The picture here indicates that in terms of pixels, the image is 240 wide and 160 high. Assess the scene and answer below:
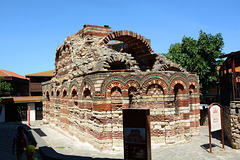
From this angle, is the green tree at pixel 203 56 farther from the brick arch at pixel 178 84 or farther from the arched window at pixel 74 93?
the arched window at pixel 74 93

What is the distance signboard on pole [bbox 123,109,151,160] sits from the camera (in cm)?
543

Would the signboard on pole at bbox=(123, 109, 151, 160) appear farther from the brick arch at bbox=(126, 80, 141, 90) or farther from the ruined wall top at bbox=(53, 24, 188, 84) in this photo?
the ruined wall top at bbox=(53, 24, 188, 84)

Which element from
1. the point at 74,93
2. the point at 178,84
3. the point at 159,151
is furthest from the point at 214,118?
the point at 74,93

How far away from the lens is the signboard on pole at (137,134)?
543cm

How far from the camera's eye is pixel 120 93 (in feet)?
35.1

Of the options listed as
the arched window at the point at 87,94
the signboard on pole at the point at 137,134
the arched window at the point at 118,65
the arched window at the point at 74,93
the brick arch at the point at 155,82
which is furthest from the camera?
the arched window at the point at 74,93

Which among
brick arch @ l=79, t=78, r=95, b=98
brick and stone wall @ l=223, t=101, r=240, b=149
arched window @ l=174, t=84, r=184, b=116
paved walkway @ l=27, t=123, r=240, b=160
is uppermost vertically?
Answer: brick arch @ l=79, t=78, r=95, b=98

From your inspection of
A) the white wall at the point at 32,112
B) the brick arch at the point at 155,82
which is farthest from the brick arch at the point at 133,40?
the white wall at the point at 32,112

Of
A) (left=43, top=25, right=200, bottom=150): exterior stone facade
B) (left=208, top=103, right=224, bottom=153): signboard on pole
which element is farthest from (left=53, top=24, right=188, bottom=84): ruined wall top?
(left=208, top=103, right=224, bottom=153): signboard on pole

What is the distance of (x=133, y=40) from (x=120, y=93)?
18.0 ft

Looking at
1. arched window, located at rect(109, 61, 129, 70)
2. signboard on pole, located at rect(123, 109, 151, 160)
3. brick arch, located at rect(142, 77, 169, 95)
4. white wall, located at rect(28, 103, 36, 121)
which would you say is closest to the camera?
signboard on pole, located at rect(123, 109, 151, 160)

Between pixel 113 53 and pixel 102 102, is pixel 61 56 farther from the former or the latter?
pixel 102 102

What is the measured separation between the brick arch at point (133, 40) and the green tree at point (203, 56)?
7.25 meters

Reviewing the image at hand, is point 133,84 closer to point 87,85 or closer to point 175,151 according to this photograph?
point 87,85
